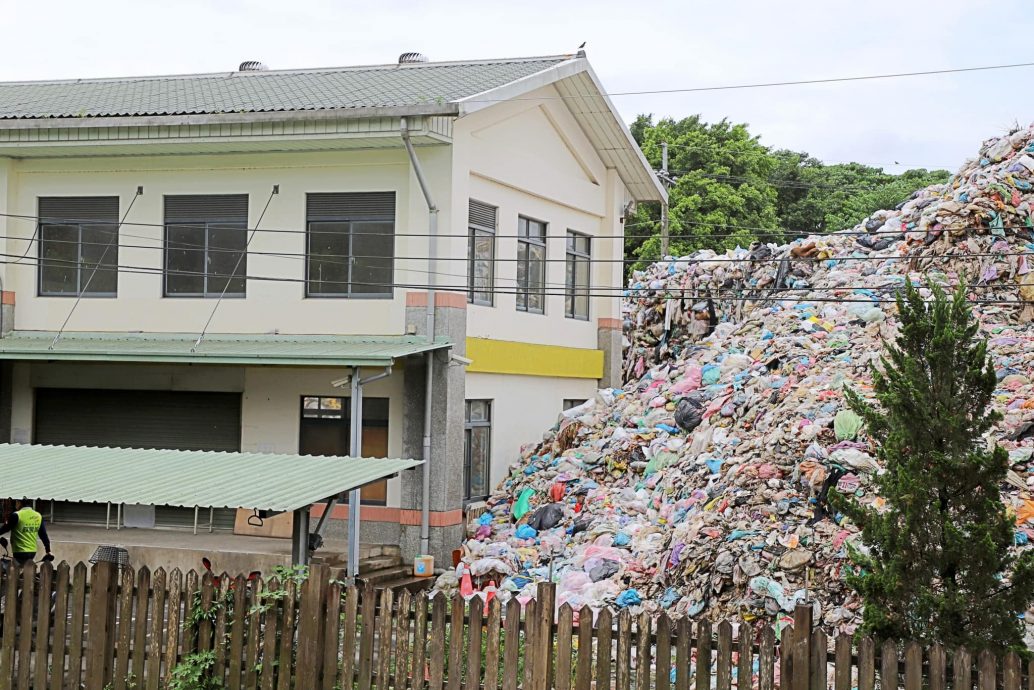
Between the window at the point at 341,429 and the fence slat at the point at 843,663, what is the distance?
444 inches

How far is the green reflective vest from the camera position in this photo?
13.6 metres

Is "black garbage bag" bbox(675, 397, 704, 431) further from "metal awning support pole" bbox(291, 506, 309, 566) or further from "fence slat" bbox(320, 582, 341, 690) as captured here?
"fence slat" bbox(320, 582, 341, 690)

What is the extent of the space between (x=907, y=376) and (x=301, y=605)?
15.9 ft

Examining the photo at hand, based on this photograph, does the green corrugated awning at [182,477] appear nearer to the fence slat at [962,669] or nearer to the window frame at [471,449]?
the fence slat at [962,669]

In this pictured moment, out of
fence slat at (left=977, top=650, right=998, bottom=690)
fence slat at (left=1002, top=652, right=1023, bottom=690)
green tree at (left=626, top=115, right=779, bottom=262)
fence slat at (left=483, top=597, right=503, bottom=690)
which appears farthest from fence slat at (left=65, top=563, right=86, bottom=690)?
green tree at (left=626, top=115, right=779, bottom=262)

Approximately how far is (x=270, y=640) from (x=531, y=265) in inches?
510

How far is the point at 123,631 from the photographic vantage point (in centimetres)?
984

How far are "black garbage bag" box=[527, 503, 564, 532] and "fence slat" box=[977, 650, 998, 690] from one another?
35.6 ft

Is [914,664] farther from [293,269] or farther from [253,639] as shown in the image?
[293,269]

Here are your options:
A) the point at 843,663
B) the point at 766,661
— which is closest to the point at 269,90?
the point at 766,661

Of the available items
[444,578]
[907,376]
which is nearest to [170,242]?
[444,578]

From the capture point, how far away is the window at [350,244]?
61.7 feet

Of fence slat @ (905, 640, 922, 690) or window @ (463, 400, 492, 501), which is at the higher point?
window @ (463, 400, 492, 501)

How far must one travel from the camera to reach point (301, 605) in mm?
9375
